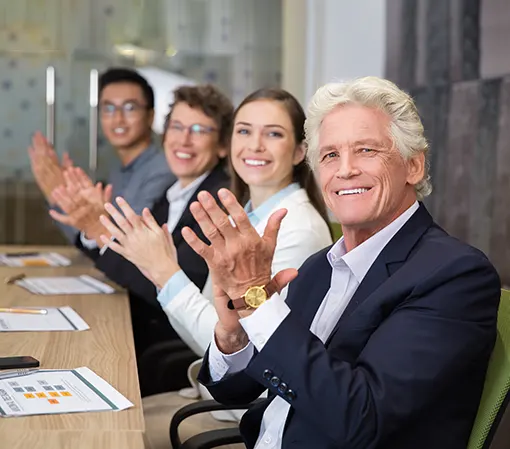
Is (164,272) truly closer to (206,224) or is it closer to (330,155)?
(330,155)

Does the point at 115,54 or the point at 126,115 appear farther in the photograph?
the point at 115,54

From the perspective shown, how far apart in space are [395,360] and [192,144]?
1.95 meters

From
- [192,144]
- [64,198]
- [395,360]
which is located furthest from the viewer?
[192,144]

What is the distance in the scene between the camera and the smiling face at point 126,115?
167 inches

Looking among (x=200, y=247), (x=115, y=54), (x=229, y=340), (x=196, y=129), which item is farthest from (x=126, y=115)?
(x=200, y=247)

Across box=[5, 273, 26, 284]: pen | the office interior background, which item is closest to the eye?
box=[5, 273, 26, 284]: pen

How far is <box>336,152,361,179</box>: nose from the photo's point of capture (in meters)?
1.63

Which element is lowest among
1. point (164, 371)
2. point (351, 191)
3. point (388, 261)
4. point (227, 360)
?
point (164, 371)

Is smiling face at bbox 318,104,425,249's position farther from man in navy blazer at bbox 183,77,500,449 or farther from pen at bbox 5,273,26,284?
pen at bbox 5,273,26,284

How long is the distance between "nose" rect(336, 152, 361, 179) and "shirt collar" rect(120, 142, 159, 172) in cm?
255

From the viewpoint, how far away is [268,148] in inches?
100

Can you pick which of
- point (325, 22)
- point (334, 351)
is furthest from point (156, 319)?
point (325, 22)

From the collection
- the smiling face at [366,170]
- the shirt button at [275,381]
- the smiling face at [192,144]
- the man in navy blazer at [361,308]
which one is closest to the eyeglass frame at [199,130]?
the smiling face at [192,144]

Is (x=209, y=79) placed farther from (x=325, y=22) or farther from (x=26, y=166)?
(x=26, y=166)
